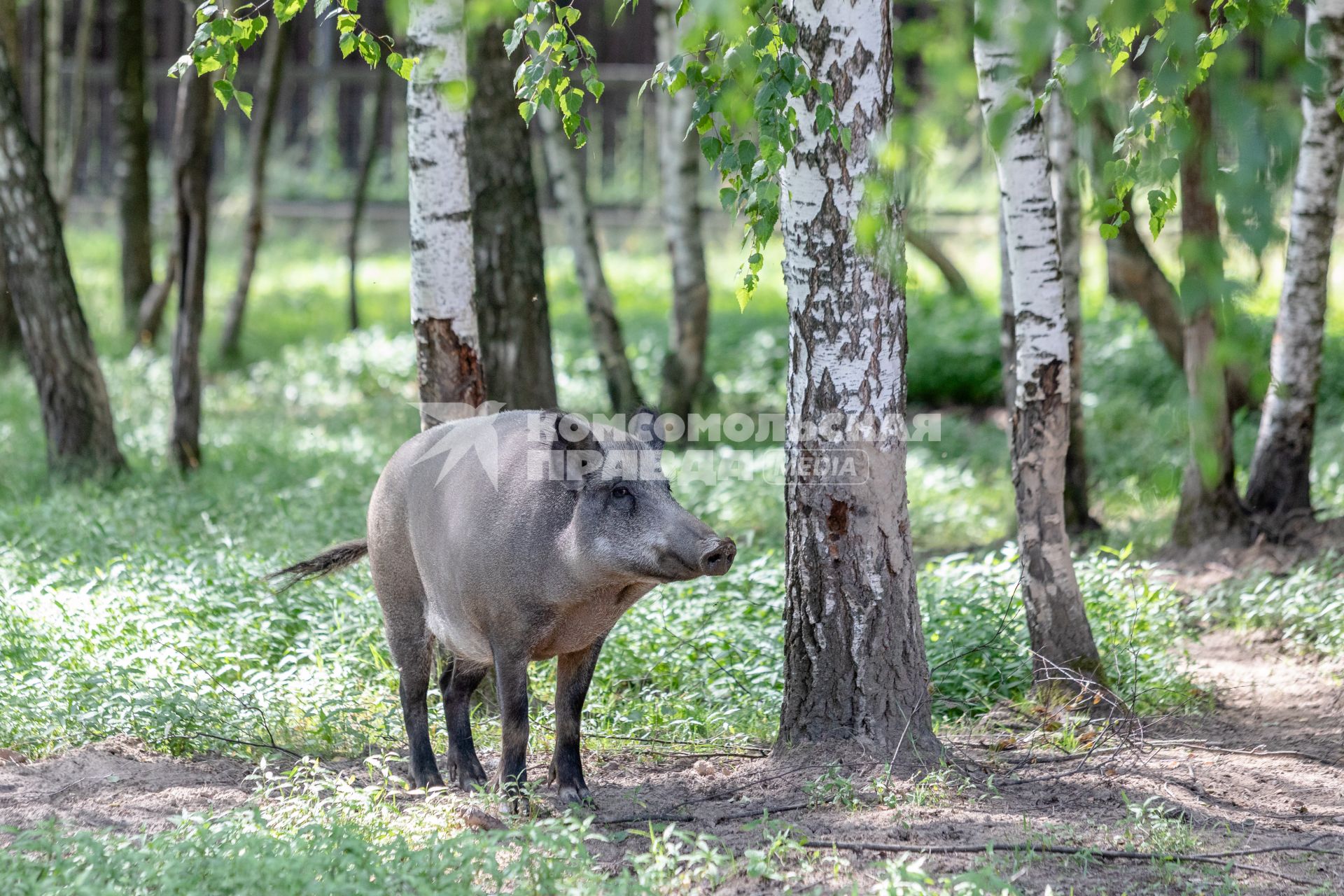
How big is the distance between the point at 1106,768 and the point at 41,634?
4469mm

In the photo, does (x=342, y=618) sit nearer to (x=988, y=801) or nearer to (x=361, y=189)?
(x=988, y=801)

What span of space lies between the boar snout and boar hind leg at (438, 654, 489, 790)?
1.25 m

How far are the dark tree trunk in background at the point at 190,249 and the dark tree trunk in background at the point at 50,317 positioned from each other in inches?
20.4

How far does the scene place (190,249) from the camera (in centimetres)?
973

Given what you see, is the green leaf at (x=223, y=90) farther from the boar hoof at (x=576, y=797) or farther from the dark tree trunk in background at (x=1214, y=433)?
the dark tree trunk in background at (x=1214, y=433)

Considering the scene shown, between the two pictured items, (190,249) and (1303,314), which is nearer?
(1303,314)

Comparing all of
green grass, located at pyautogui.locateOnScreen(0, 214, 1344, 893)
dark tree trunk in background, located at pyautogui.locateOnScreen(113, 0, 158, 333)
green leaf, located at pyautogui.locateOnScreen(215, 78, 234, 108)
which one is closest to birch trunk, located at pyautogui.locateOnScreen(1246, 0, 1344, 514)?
green grass, located at pyautogui.locateOnScreen(0, 214, 1344, 893)

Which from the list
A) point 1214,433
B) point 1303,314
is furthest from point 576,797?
point 1303,314

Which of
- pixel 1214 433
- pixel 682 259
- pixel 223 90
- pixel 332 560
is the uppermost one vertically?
pixel 223 90

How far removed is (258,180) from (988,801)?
1083 cm

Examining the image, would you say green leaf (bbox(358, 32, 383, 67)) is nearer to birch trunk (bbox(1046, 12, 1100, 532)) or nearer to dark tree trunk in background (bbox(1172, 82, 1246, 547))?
dark tree trunk in background (bbox(1172, 82, 1246, 547))

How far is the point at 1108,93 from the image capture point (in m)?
2.61

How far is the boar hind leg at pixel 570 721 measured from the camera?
4527 mm

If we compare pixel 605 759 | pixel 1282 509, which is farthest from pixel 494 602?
pixel 1282 509
